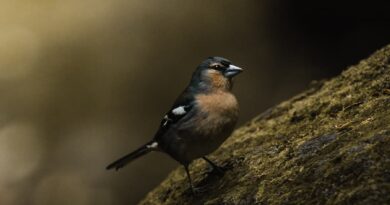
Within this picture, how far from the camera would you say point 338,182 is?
2762 mm

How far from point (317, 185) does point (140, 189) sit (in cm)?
639

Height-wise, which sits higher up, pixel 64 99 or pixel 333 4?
pixel 333 4

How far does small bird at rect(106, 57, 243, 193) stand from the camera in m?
4.41

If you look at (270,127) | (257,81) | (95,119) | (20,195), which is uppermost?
(270,127)

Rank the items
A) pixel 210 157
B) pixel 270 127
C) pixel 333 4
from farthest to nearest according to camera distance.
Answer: pixel 333 4 → pixel 210 157 → pixel 270 127

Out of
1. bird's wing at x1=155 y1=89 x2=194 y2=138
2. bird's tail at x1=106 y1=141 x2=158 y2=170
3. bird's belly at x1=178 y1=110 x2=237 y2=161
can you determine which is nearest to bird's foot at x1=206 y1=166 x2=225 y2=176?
bird's belly at x1=178 y1=110 x2=237 y2=161

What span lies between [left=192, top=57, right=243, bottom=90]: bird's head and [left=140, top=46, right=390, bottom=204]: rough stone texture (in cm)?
47

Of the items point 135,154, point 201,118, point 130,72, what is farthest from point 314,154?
point 130,72

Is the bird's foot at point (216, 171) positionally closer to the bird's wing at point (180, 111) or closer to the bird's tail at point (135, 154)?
the bird's wing at point (180, 111)

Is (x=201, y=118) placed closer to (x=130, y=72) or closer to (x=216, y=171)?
(x=216, y=171)

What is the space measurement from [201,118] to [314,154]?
1.36m

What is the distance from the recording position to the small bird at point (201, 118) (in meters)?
4.41

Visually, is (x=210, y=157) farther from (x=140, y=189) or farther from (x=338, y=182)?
(x=140, y=189)

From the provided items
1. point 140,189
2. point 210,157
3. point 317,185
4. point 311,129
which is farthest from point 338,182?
point 140,189
